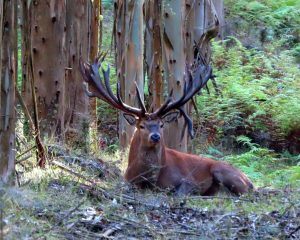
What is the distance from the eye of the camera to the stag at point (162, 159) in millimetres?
9359

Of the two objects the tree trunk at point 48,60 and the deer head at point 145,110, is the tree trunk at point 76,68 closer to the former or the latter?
the tree trunk at point 48,60

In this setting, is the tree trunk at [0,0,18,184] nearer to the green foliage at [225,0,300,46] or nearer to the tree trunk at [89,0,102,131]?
the tree trunk at [89,0,102,131]

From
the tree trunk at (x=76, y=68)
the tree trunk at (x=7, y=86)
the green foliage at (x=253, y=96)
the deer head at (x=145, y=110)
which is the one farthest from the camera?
the green foliage at (x=253, y=96)

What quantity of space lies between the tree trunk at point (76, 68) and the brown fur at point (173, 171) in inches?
78.6

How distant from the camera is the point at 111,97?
9.40 m

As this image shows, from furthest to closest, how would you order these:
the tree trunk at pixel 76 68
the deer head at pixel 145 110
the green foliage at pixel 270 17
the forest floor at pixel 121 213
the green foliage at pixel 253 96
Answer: the green foliage at pixel 270 17 → the green foliage at pixel 253 96 → the tree trunk at pixel 76 68 → the deer head at pixel 145 110 → the forest floor at pixel 121 213

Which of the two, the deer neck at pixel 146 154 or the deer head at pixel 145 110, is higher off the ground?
the deer head at pixel 145 110

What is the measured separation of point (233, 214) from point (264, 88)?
37.4 ft

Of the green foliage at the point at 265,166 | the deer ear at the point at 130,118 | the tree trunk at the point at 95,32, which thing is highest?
the tree trunk at the point at 95,32

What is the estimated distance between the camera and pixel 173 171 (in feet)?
31.6

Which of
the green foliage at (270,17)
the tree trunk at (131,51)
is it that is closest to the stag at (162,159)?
the tree trunk at (131,51)

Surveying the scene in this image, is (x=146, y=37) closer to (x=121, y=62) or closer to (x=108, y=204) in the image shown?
(x=121, y=62)

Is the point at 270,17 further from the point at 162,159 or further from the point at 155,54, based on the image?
the point at 162,159

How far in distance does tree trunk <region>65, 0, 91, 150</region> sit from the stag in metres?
1.78
